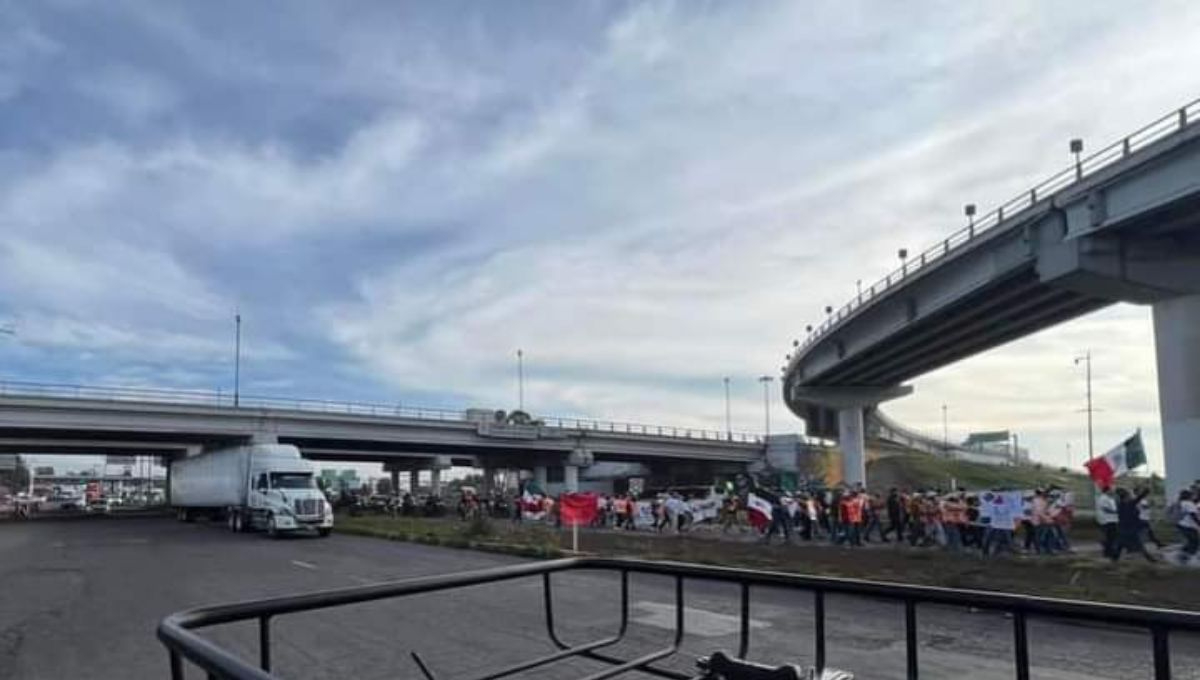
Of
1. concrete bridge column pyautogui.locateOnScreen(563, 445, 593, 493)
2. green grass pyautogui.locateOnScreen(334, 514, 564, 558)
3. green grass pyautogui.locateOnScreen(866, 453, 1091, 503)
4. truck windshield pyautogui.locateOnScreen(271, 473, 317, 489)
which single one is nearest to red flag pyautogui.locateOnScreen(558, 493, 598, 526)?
green grass pyautogui.locateOnScreen(334, 514, 564, 558)

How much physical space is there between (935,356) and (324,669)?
5814 cm

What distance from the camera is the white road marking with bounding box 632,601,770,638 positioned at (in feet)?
37.4

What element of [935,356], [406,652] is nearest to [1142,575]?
[406,652]

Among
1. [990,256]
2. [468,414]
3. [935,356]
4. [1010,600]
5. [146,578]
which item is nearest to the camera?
[1010,600]

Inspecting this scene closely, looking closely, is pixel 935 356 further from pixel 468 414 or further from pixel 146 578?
pixel 146 578

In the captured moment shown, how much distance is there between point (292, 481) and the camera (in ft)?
136

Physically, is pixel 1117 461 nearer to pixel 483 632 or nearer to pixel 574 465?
pixel 483 632

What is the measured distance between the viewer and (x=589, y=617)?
1280 centimetres

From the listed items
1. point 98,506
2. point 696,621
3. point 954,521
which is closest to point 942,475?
point 954,521

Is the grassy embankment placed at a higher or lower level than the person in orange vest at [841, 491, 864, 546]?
lower

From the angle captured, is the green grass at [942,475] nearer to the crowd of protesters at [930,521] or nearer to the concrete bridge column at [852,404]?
the concrete bridge column at [852,404]

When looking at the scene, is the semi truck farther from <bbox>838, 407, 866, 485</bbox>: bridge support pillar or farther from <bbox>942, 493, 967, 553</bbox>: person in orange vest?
<bbox>838, 407, 866, 485</bbox>: bridge support pillar

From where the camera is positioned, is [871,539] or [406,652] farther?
[871,539]

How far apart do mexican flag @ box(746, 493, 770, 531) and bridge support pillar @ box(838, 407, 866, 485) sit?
4705cm
